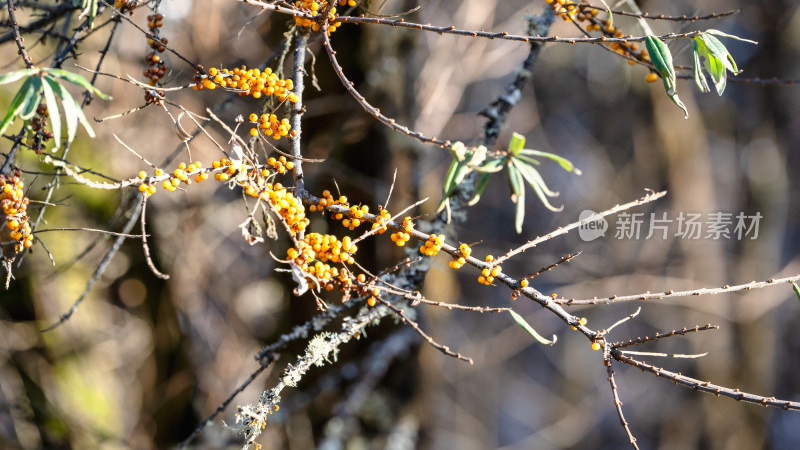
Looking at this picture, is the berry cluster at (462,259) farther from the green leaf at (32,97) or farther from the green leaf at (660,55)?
the green leaf at (32,97)

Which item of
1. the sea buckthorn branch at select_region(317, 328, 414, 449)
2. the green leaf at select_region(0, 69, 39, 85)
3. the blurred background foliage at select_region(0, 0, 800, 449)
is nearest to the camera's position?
the green leaf at select_region(0, 69, 39, 85)

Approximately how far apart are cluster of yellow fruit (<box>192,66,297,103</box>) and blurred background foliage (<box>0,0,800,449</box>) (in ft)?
0.67

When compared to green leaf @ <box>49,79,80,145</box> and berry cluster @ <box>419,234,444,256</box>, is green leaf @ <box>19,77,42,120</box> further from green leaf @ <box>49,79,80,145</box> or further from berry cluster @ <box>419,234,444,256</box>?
berry cluster @ <box>419,234,444,256</box>

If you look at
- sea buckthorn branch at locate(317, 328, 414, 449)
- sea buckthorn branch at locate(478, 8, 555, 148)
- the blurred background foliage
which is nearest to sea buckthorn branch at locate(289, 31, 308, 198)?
the blurred background foliage

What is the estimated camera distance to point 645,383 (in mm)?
5508

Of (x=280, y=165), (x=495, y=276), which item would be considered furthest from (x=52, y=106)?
(x=495, y=276)

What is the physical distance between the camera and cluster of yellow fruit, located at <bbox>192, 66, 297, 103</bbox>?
0.72 metres

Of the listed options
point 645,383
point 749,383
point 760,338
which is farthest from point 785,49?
point 645,383

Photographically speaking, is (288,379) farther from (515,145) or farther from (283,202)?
(515,145)

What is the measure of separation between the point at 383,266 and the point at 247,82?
3.46 feet

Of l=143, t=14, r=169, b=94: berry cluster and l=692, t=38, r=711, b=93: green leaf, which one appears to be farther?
l=143, t=14, r=169, b=94: berry cluster

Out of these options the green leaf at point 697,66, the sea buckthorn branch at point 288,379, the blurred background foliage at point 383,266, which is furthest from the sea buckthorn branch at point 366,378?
the green leaf at point 697,66

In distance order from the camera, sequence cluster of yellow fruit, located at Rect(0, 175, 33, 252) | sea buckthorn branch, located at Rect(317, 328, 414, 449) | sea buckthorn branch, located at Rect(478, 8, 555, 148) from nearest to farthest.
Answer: cluster of yellow fruit, located at Rect(0, 175, 33, 252) → sea buckthorn branch, located at Rect(478, 8, 555, 148) → sea buckthorn branch, located at Rect(317, 328, 414, 449)

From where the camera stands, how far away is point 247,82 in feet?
2.44
